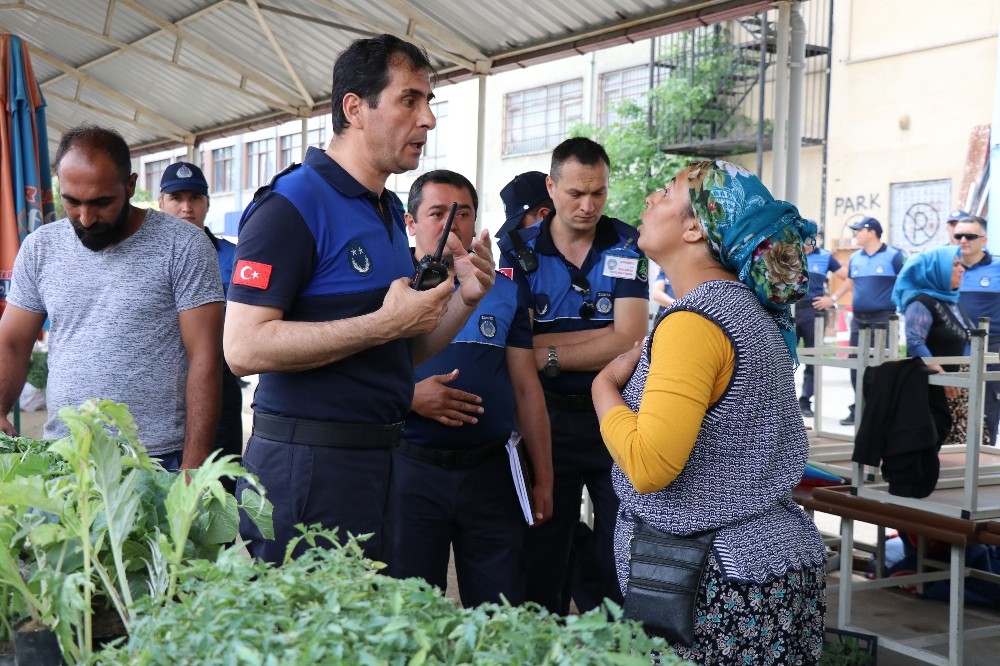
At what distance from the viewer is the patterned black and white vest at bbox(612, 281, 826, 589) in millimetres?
1944

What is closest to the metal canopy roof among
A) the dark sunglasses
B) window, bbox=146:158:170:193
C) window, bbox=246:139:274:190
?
the dark sunglasses

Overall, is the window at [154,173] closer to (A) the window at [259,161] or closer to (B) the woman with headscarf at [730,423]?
(A) the window at [259,161]

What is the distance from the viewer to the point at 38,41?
36.1ft

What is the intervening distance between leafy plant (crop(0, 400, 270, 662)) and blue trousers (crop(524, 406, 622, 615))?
7.13 feet

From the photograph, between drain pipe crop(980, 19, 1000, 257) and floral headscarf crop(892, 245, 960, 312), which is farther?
floral headscarf crop(892, 245, 960, 312)

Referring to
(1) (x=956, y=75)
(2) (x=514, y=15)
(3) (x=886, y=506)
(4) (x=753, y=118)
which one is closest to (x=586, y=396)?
(3) (x=886, y=506)

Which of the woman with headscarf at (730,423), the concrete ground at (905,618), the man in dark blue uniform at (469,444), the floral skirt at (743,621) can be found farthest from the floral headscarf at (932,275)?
the floral skirt at (743,621)

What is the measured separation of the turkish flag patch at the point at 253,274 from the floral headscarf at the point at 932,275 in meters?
6.27

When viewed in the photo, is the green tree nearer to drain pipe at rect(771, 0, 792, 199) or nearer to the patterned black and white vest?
drain pipe at rect(771, 0, 792, 199)

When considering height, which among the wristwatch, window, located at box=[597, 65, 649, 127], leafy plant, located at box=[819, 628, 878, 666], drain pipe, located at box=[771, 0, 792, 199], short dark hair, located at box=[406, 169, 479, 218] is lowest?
leafy plant, located at box=[819, 628, 878, 666]

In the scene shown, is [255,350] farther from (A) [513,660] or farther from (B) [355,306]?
(A) [513,660]

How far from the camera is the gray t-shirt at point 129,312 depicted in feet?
8.85

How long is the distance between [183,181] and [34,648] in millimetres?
4048

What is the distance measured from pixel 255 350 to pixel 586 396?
5.55 feet
